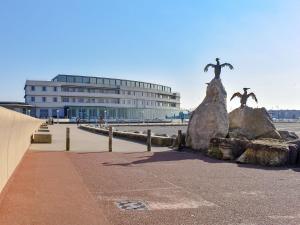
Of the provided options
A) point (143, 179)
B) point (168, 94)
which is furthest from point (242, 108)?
point (168, 94)

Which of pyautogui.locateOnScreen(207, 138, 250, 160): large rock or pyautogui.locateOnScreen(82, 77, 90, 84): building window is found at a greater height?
pyautogui.locateOnScreen(82, 77, 90, 84): building window

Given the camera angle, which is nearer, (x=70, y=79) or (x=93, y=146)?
(x=93, y=146)

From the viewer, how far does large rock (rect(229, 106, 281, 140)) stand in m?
23.4

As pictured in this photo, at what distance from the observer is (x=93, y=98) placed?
11831 centimetres

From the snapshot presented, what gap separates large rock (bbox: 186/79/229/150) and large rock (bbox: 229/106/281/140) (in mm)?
3247

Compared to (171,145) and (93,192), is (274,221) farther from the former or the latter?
(171,145)

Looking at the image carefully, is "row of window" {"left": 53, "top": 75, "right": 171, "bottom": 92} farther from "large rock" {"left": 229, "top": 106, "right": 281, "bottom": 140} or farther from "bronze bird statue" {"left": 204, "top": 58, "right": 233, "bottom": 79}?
"bronze bird statue" {"left": 204, "top": 58, "right": 233, "bottom": 79}

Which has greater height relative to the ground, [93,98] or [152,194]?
[93,98]

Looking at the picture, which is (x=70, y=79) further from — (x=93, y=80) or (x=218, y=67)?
(x=218, y=67)

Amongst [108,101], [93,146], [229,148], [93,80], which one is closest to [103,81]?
[93,80]

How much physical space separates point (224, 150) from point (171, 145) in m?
6.92

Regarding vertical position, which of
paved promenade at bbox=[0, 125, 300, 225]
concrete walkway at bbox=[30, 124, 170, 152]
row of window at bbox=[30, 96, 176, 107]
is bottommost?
paved promenade at bbox=[0, 125, 300, 225]

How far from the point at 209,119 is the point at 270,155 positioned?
19.9 feet

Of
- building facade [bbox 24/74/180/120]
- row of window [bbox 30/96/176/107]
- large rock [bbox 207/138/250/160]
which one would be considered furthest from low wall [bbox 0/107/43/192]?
row of window [bbox 30/96/176/107]
